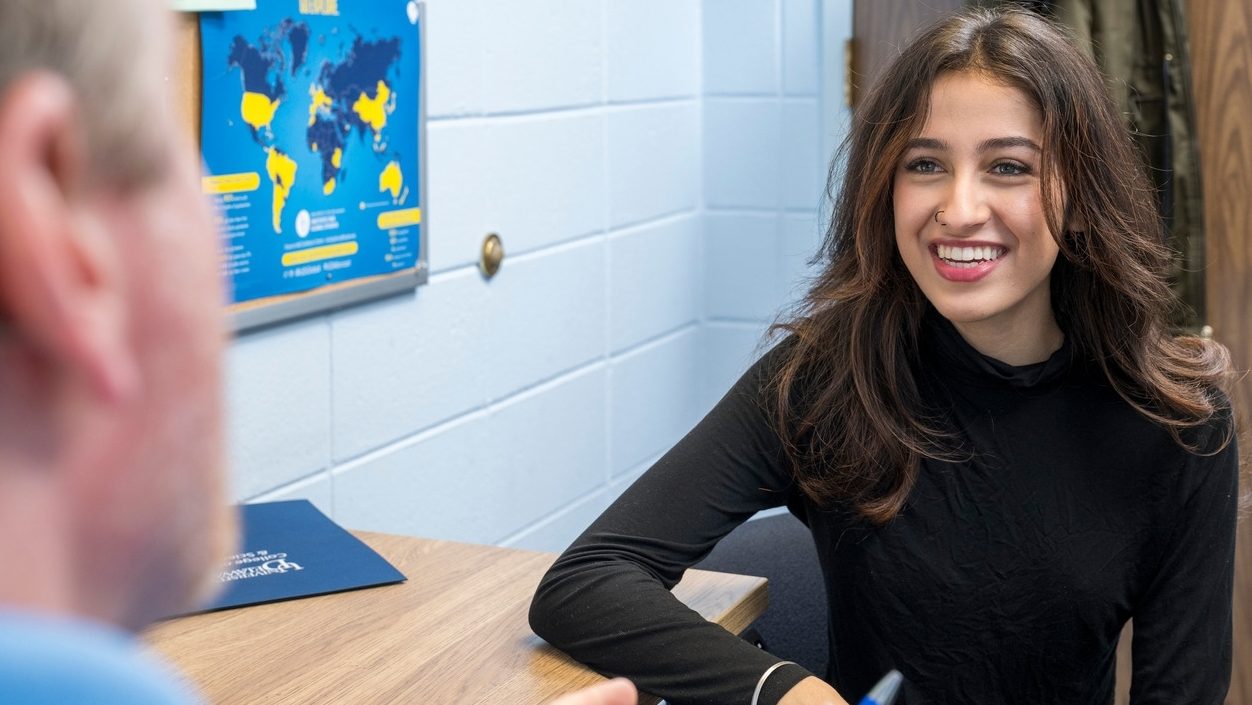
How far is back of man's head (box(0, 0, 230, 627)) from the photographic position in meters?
0.25

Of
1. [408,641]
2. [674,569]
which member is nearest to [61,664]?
[408,641]

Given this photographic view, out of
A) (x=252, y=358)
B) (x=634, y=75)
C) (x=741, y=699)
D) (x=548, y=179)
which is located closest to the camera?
(x=741, y=699)

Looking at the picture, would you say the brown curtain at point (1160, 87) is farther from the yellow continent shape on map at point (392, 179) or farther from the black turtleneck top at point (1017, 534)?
the yellow continent shape on map at point (392, 179)

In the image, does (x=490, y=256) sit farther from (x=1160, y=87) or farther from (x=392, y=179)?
(x=1160, y=87)

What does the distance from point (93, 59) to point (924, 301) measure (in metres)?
1.40

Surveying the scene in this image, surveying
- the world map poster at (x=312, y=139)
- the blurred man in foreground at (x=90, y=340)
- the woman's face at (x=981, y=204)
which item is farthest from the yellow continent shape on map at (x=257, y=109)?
the blurred man in foreground at (x=90, y=340)

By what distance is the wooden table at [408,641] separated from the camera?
1168 millimetres

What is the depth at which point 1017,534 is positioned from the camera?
58.9 inches

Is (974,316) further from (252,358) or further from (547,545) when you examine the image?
(547,545)

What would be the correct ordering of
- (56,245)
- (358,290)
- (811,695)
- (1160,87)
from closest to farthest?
(56,245)
(811,695)
(358,290)
(1160,87)

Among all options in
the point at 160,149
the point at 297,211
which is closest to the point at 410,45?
the point at 297,211

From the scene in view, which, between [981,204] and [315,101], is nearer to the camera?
[981,204]

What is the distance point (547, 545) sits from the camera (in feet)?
9.26

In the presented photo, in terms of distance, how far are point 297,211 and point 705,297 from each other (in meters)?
1.55
